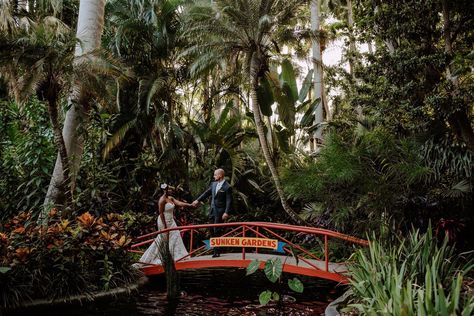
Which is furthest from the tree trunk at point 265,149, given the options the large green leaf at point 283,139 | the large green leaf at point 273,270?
the large green leaf at point 273,270

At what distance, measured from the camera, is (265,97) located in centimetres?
1398

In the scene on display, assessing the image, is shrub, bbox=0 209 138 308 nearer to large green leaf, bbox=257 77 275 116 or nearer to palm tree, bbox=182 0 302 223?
palm tree, bbox=182 0 302 223

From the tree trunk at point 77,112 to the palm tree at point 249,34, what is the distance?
8.20 feet

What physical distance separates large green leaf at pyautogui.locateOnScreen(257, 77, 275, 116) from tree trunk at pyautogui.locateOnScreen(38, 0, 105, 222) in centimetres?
485

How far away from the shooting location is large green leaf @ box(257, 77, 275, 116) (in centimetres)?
1370

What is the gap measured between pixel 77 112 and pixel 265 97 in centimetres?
563

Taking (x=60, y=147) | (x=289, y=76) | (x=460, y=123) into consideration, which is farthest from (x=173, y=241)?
(x=289, y=76)

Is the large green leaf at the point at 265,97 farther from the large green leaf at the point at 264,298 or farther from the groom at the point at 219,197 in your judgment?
the large green leaf at the point at 264,298

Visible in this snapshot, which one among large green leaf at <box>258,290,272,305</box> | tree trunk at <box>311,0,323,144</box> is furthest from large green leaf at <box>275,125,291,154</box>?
large green leaf at <box>258,290,272,305</box>

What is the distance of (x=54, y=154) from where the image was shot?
12125 mm

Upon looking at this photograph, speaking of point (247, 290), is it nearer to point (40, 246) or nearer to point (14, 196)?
point (40, 246)

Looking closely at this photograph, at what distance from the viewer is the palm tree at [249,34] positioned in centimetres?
1146

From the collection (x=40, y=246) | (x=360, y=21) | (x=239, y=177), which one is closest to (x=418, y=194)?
(x=360, y=21)

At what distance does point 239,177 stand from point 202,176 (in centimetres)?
132
